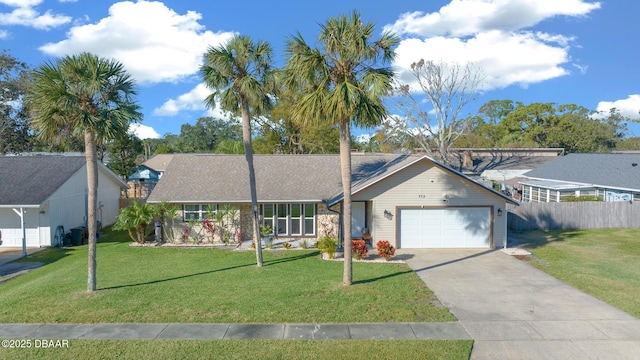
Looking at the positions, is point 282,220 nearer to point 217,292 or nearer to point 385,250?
point 385,250

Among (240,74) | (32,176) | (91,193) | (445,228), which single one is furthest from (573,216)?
(32,176)

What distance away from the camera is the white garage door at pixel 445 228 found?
1816 cm

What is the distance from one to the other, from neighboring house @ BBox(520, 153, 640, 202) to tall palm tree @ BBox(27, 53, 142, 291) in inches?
1092

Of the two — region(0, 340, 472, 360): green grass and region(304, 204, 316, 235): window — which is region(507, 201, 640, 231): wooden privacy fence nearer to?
region(304, 204, 316, 235): window

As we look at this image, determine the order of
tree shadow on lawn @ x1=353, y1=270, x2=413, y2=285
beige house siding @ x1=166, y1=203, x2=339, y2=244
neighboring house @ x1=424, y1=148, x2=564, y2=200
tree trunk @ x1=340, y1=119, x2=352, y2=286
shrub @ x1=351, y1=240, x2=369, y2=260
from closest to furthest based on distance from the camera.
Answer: tree trunk @ x1=340, y1=119, x2=352, y2=286 → tree shadow on lawn @ x1=353, y1=270, x2=413, y2=285 → shrub @ x1=351, y1=240, x2=369, y2=260 → beige house siding @ x1=166, y1=203, x2=339, y2=244 → neighboring house @ x1=424, y1=148, x2=564, y2=200

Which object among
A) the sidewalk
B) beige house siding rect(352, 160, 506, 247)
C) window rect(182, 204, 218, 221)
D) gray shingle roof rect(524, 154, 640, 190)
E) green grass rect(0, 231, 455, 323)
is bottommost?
the sidewalk

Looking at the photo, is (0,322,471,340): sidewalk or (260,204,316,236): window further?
(260,204,316,236): window

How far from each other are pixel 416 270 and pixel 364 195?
4734 mm

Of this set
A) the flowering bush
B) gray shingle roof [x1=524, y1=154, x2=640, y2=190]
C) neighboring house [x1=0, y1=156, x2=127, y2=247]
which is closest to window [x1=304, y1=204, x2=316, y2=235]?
the flowering bush

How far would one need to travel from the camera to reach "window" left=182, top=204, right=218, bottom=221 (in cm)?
1961

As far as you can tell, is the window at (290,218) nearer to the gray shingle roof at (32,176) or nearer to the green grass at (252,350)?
the gray shingle roof at (32,176)

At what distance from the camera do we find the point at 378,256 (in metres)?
16.4

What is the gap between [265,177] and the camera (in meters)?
20.8

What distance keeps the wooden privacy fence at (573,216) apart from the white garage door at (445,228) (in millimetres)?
6113
